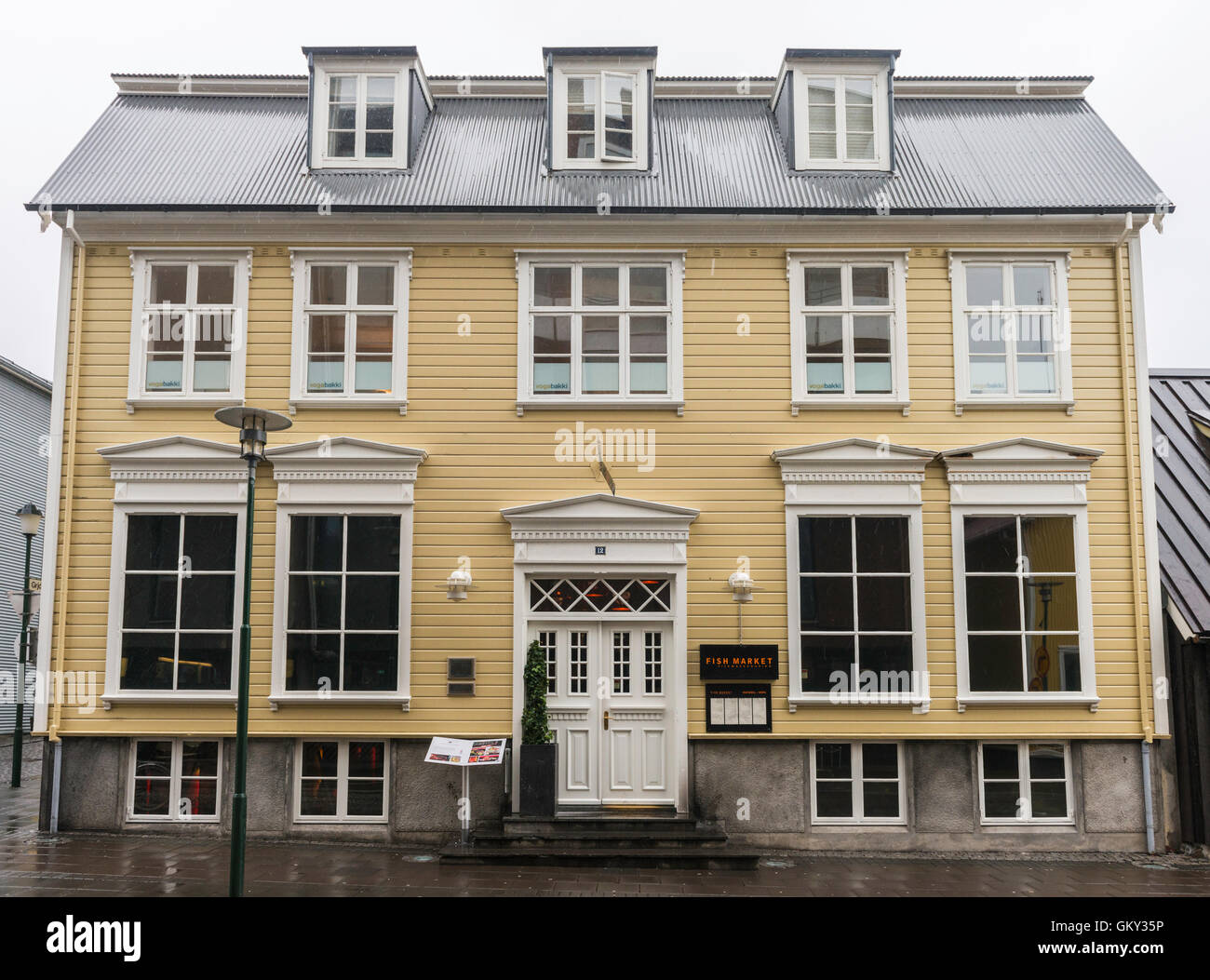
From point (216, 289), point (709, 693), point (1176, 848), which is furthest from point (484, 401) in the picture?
point (1176, 848)

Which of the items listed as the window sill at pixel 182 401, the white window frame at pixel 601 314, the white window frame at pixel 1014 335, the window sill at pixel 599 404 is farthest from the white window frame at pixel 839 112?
the window sill at pixel 182 401

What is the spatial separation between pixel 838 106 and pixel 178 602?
36.6 ft

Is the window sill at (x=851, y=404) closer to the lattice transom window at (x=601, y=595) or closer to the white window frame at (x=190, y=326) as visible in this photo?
the lattice transom window at (x=601, y=595)

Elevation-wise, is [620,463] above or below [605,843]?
above

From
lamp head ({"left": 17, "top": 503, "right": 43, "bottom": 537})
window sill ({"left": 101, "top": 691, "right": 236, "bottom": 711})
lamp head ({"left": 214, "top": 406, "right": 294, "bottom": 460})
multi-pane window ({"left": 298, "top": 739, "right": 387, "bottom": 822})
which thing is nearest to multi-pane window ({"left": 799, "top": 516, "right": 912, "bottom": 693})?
multi-pane window ({"left": 298, "top": 739, "right": 387, "bottom": 822})

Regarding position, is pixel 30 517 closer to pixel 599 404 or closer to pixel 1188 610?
pixel 599 404

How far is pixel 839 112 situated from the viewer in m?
13.4

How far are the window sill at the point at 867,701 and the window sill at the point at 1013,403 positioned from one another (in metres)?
3.73

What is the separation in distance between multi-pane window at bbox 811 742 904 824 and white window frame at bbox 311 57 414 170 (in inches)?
386

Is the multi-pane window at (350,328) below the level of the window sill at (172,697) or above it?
above

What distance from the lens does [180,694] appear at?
12000mm

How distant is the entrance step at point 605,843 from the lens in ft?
35.7

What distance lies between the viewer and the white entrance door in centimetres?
1205

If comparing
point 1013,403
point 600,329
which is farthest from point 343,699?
point 1013,403
